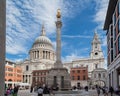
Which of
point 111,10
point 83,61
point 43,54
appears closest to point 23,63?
point 43,54

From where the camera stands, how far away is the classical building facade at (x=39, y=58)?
15191 centimetres

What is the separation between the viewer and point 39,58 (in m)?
155

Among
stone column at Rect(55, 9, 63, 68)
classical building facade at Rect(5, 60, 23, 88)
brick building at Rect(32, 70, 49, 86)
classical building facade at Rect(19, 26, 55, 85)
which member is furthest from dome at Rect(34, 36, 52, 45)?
stone column at Rect(55, 9, 63, 68)

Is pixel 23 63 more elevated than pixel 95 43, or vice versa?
pixel 95 43

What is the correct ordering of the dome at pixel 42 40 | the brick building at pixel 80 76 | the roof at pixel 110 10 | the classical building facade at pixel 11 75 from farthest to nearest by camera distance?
the dome at pixel 42 40
the brick building at pixel 80 76
the classical building facade at pixel 11 75
the roof at pixel 110 10

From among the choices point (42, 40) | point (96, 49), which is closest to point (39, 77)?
point (96, 49)

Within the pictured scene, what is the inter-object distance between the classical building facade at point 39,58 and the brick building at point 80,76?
3341 cm

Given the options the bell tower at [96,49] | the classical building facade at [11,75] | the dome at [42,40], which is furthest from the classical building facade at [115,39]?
the dome at [42,40]

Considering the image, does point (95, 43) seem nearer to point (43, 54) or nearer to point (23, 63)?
point (43, 54)

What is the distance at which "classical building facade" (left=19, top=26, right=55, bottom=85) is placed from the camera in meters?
152

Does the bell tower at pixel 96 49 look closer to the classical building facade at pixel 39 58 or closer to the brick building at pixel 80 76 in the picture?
the brick building at pixel 80 76

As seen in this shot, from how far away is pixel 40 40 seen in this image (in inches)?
6496

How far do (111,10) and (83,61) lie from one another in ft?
304
